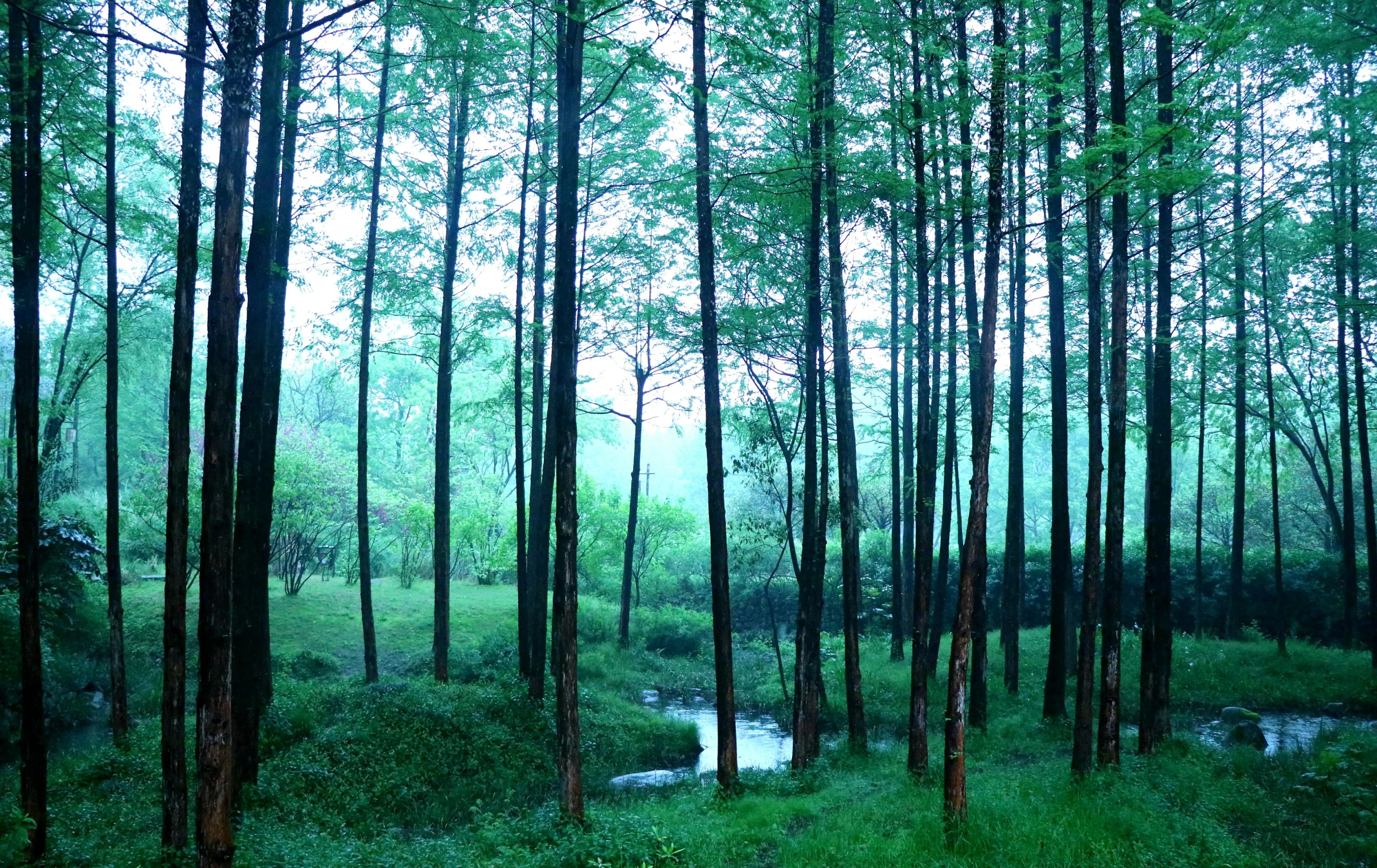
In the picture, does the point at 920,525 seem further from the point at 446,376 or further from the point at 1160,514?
the point at 446,376

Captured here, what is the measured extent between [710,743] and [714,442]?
9595 mm

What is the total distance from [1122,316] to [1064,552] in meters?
5.04

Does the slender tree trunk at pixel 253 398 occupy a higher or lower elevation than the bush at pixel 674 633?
higher

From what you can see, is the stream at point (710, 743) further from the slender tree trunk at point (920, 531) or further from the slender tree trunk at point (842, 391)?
the slender tree trunk at point (920, 531)

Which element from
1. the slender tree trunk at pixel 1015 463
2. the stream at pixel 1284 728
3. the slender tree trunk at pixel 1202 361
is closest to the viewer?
the stream at pixel 1284 728

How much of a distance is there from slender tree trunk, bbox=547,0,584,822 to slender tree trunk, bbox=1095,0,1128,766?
21.6 feet

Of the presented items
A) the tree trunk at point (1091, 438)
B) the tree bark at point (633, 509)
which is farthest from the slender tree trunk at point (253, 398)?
the tree bark at point (633, 509)

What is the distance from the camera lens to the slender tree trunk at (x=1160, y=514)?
11.1 metres

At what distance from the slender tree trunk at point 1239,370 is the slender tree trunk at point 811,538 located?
26.9 feet

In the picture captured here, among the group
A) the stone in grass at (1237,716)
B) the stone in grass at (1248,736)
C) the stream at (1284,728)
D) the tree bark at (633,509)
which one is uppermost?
the tree bark at (633,509)

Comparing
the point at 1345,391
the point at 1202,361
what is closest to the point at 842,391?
the point at 1202,361

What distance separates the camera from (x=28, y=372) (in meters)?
8.62

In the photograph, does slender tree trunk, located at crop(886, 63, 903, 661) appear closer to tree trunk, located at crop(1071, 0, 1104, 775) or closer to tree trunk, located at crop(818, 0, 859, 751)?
tree trunk, located at crop(818, 0, 859, 751)

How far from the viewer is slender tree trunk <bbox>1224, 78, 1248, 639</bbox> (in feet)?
52.5
